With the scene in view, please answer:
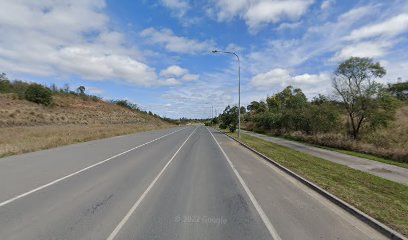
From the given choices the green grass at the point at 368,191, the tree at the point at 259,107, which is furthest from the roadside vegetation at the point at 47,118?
the tree at the point at 259,107

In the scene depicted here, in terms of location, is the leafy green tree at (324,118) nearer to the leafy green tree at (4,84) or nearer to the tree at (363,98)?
the tree at (363,98)

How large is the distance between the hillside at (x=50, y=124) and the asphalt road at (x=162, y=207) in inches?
396

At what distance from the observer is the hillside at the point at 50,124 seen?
2481 centimetres

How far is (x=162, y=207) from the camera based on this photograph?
7207mm

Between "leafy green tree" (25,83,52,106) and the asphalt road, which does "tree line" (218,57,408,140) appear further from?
"leafy green tree" (25,83,52,106)

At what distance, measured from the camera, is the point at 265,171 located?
13359 millimetres

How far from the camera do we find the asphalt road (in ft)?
18.5

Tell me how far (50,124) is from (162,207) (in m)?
55.3

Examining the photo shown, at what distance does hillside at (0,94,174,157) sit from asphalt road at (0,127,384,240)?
33.0 ft

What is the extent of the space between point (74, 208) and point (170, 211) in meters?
2.07

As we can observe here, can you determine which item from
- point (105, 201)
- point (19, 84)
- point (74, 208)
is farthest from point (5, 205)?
point (19, 84)

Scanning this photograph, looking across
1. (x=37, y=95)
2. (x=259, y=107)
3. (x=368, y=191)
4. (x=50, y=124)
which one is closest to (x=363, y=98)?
(x=368, y=191)

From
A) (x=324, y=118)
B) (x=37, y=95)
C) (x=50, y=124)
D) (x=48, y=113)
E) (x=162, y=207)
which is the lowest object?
(x=162, y=207)

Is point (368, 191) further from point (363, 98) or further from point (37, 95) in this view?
point (37, 95)
